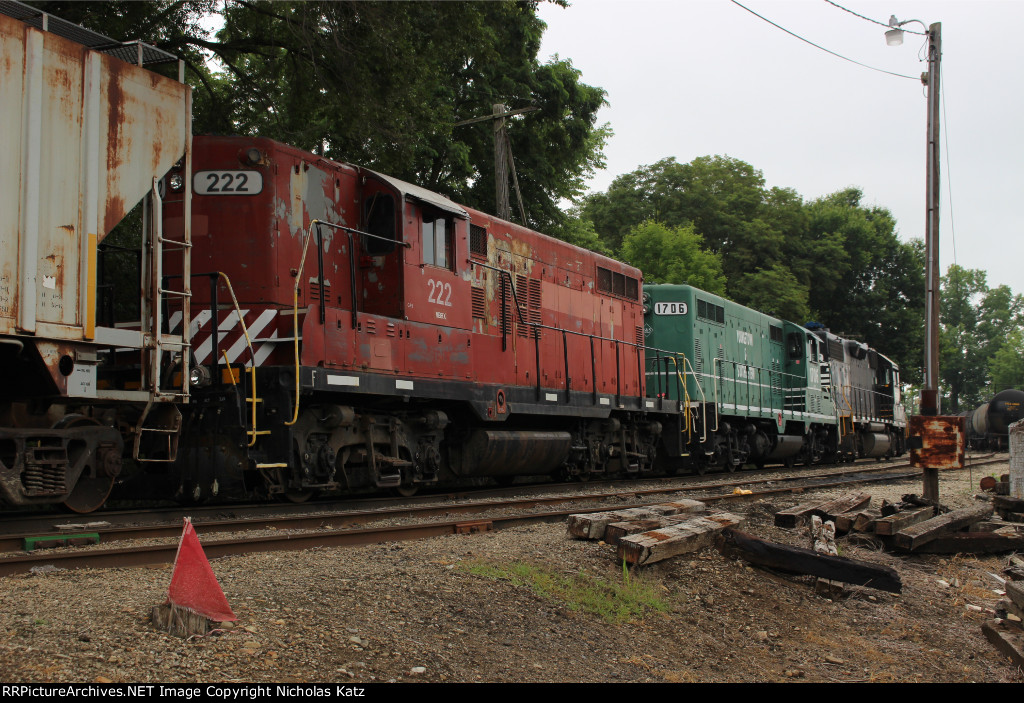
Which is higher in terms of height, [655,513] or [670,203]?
[670,203]

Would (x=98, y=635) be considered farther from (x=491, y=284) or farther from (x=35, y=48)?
(x=491, y=284)

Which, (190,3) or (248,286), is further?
(190,3)

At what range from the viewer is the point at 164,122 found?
6.57m

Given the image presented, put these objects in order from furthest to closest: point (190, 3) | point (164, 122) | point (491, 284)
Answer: point (190, 3) < point (491, 284) < point (164, 122)

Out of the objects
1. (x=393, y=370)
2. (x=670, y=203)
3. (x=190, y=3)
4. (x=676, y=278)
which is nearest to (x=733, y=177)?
(x=670, y=203)

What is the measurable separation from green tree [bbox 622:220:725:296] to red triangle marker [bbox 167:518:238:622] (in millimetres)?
30768

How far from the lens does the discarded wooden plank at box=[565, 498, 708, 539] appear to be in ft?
21.4

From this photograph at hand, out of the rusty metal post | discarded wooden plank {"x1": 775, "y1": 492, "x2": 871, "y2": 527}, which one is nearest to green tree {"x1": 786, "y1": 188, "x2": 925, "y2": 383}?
the rusty metal post

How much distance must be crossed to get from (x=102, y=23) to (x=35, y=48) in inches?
292

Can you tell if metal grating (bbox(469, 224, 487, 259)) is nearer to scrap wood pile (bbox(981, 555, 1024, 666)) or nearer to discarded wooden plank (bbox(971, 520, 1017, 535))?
discarded wooden plank (bbox(971, 520, 1017, 535))

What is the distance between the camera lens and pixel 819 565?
6.12m

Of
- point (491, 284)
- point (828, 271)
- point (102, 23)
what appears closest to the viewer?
point (491, 284)

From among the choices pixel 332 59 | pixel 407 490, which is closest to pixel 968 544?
pixel 407 490

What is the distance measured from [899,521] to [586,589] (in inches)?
A: 169
